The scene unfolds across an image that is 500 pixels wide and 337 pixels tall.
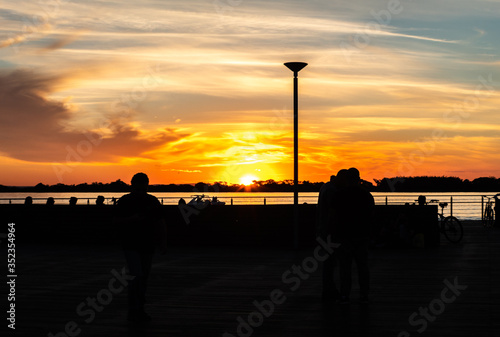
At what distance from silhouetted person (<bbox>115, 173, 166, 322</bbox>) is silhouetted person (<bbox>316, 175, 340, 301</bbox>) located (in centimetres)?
259

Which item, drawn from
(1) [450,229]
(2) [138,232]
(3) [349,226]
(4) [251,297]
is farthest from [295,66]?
(2) [138,232]

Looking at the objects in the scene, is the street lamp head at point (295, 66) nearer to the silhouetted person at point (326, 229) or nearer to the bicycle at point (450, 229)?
the bicycle at point (450, 229)

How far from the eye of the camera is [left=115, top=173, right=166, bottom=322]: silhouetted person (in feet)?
27.5

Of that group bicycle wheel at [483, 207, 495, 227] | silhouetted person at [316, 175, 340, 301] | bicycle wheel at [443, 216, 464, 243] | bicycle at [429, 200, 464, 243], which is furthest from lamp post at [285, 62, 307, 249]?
bicycle wheel at [483, 207, 495, 227]

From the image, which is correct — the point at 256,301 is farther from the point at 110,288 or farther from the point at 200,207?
the point at 200,207

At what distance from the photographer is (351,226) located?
979cm

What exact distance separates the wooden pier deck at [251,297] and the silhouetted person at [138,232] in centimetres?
37

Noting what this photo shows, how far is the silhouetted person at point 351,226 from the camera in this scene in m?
9.76

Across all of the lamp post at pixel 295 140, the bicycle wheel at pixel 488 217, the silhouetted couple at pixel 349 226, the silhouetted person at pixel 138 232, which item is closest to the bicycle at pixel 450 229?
the lamp post at pixel 295 140

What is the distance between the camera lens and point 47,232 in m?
22.3

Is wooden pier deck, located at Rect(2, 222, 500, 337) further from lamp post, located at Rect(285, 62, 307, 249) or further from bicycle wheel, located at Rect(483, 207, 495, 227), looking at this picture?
bicycle wheel, located at Rect(483, 207, 495, 227)

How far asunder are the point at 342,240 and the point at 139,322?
9.76ft

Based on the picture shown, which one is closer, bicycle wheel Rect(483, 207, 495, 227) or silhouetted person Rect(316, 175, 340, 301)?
silhouetted person Rect(316, 175, 340, 301)

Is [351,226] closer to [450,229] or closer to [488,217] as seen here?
[450,229]
